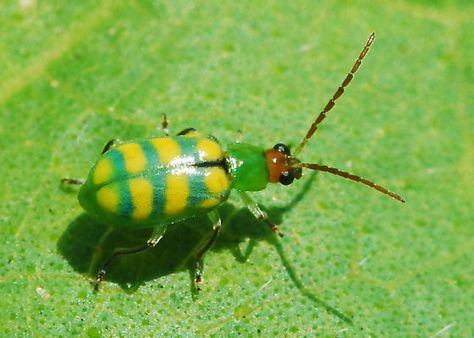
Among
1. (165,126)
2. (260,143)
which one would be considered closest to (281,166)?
(260,143)

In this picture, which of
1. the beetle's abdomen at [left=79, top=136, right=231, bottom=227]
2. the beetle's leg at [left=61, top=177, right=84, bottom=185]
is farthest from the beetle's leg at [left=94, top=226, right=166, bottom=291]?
the beetle's leg at [left=61, top=177, right=84, bottom=185]

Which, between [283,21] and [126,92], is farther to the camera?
[283,21]

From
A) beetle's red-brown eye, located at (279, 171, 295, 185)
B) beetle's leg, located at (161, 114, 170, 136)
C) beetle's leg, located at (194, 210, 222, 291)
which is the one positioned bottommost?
beetle's leg, located at (194, 210, 222, 291)

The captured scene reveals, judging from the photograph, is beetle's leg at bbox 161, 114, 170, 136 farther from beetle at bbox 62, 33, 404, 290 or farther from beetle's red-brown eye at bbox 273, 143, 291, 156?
beetle's red-brown eye at bbox 273, 143, 291, 156

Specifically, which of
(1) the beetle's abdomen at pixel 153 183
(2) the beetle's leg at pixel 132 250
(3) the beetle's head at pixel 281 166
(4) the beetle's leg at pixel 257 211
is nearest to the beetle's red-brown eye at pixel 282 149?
(3) the beetle's head at pixel 281 166

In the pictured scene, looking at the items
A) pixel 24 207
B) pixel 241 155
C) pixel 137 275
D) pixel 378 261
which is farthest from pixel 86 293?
pixel 378 261

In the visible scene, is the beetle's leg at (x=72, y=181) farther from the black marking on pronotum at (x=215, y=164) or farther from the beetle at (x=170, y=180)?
the black marking on pronotum at (x=215, y=164)

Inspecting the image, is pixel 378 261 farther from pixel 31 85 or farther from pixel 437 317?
pixel 31 85

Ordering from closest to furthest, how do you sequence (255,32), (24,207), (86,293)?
(86,293) → (24,207) → (255,32)

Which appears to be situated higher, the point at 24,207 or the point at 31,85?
the point at 31,85
